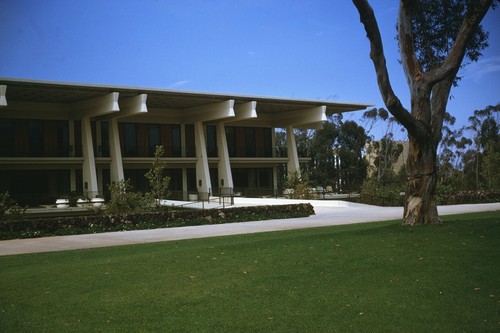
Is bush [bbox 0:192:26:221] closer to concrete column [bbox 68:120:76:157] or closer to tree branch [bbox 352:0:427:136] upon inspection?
tree branch [bbox 352:0:427:136]

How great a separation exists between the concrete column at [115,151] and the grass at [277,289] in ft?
102

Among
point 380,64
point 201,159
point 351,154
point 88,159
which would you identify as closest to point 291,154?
point 201,159

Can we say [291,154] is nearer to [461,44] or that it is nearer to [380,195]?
[380,195]

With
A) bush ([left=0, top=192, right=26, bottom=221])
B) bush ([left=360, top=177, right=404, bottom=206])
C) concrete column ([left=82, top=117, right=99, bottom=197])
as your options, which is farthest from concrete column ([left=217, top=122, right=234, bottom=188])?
bush ([left=0, top=192, right=26, bottom=221])

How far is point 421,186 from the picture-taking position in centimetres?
1577

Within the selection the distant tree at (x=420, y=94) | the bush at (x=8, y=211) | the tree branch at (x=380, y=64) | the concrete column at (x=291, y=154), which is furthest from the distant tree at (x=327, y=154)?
the tree branch at (x=380, y=64)

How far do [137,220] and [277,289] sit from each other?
15985 mm

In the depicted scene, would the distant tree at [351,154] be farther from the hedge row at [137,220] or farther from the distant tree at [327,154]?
the hedge row at [137,220]

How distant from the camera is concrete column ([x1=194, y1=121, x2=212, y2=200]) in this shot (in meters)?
48.4

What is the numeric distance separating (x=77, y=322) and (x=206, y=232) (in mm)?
13059

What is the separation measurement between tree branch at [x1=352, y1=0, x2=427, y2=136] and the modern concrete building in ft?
85.3

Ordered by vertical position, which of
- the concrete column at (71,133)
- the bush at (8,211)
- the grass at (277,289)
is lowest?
the grass at (277,289)

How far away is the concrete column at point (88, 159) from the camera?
140 ft

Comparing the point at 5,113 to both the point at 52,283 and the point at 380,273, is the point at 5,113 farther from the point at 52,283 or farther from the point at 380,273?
the point at 380,273
